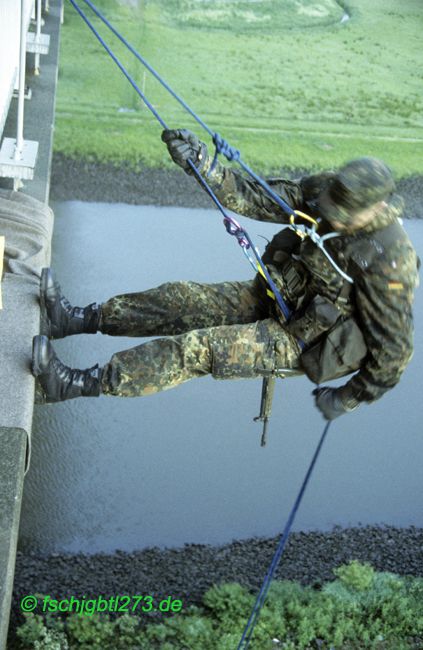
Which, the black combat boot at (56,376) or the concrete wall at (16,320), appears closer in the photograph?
the concrete wall at (16,320)

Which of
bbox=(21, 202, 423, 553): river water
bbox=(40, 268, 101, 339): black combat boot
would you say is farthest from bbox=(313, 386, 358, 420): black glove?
bbox=(21, 202, 423, 553): river water

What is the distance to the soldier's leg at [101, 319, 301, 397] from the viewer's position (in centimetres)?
396

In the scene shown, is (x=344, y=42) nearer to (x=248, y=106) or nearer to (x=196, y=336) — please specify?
(x=248, y=106)

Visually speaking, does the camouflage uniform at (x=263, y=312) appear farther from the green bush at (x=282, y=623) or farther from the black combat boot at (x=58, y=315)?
the green bush at (x=282, y=623)

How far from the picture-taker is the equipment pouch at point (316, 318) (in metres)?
3.98

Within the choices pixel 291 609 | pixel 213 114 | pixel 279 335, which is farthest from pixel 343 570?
pixel 213 114

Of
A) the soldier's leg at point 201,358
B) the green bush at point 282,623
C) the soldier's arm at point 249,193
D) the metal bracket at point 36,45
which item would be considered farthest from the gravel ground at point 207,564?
the metal bracket at point 36,45

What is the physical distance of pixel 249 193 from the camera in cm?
434

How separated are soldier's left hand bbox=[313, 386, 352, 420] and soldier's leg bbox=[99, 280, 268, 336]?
53cm

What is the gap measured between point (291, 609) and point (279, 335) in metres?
1.49

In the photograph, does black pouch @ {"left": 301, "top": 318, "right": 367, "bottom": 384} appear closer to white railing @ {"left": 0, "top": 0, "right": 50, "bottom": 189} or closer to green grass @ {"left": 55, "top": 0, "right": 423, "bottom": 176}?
white railing @ {"left": 0, "top": 0, "right": 50, "bottom": 189}

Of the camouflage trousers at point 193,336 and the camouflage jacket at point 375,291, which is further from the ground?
the camouflage jacket at point 375,291

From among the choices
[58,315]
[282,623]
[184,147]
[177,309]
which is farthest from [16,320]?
[282,623]

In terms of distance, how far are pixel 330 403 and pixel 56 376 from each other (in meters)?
1.05
